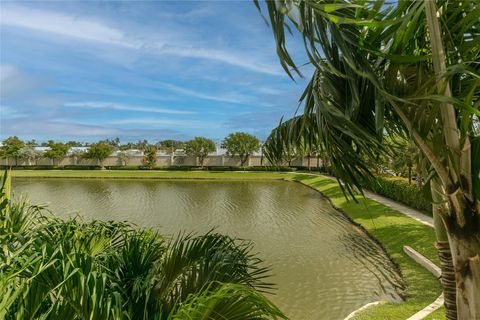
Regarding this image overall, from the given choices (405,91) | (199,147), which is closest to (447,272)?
(405,91)

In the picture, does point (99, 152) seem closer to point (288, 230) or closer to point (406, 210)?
point (288, 230)

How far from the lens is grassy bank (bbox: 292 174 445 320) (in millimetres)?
5762

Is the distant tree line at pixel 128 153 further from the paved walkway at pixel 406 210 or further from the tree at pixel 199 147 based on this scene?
the paved walkway at pixel 406 210

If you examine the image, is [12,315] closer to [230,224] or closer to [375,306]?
[375,306]

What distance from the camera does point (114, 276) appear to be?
10.1 ft

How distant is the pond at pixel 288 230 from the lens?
6.98 metres

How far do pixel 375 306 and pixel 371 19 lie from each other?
18.8 ft

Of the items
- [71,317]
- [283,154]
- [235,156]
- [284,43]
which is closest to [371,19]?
[284,43]

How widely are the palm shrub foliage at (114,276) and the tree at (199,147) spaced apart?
40542 mm

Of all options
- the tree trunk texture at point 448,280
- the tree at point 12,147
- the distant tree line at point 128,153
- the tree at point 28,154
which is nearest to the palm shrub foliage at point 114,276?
the tree trunk texture at point 448,280

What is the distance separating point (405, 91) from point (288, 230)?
10.3m

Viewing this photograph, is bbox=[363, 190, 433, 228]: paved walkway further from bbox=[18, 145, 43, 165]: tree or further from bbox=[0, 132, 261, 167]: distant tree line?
bbox=[18, 145, 43, 165]: tree

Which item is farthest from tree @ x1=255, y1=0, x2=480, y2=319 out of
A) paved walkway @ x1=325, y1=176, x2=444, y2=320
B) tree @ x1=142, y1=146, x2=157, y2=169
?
tree @ x1=142, y1=146, x2=157, y2=169

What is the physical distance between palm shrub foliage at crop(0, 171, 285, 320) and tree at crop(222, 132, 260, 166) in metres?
38.4
